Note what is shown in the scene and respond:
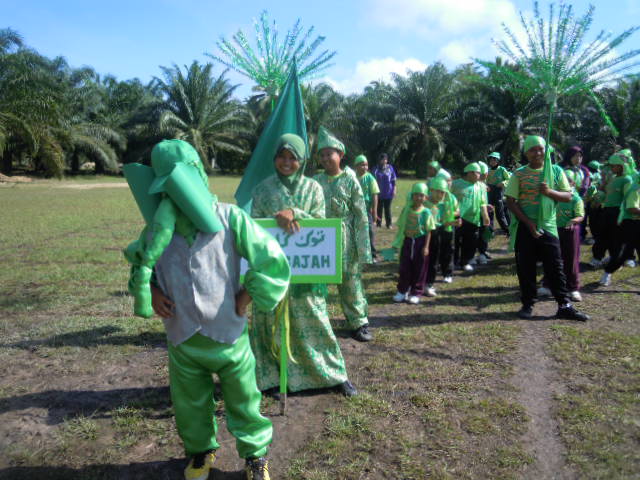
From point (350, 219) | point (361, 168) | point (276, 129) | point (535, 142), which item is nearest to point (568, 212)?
point (535, 142)

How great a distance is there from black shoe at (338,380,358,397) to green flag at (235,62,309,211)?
1.61 meters

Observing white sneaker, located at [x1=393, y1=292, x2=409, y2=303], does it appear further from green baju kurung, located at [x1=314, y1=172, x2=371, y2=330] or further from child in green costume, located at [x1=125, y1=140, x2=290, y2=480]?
child in green costume, located at [x1=125, y1=140, x2=290, y2=480]

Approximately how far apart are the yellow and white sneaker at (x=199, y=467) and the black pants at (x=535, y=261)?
4.23 metres

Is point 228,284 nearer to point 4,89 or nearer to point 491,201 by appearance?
point 491,201

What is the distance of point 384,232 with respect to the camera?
11969 millimetres

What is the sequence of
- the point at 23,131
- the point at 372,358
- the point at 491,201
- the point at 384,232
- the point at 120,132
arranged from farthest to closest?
the point at 120,132, the point at 23,131, the point at 384,232, the point at 491,201, the point at 372,358

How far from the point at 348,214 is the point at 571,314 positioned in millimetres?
2965

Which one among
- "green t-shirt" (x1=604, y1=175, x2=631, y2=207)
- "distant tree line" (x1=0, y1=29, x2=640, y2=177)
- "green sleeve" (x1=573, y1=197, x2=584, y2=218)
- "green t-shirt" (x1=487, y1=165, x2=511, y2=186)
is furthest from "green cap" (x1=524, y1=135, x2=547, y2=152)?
"distant tree line" (x1=0, y1=29, x2=640, y2=177)

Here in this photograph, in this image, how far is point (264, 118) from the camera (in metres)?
35.3

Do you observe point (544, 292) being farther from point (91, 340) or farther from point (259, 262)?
point (91, 340)

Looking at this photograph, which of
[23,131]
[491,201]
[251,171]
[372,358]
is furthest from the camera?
[23,131]

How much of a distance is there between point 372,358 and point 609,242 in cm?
534

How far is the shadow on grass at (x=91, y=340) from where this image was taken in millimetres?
4762

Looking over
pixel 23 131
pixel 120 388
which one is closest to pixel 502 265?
pixel 120 388
